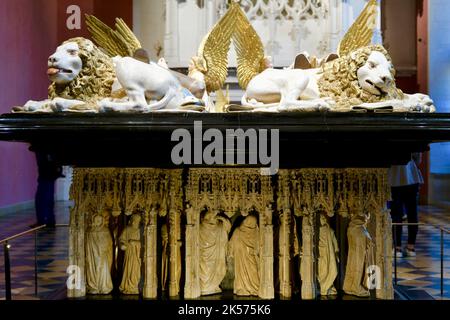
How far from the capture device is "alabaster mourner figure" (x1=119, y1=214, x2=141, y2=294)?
485 cm

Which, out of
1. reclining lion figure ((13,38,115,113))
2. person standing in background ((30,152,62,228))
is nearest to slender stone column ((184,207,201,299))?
reclining lion figure ((13,38,115,113))

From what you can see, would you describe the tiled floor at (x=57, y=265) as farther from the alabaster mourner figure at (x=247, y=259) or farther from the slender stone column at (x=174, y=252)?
the alabaster mourner figure at (x=247, y=259)

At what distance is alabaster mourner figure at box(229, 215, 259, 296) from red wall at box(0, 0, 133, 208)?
819 centimetres

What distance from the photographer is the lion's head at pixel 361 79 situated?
4520 millimetres

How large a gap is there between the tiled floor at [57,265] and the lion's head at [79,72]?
179 centimetres

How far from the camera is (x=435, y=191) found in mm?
15219

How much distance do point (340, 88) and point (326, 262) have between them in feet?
4.81

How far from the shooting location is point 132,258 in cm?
488

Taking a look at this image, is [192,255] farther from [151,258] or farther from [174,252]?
[151,258]

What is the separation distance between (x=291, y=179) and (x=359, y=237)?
77cm

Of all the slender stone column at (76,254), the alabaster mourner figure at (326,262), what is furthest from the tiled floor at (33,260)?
the alabaster mourner figure at (326,262)

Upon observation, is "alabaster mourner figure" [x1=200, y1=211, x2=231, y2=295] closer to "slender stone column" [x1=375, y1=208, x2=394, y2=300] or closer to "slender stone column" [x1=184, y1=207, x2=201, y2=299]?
"slender stone column" [x1=184, y1=207, x2=201, y2=299]

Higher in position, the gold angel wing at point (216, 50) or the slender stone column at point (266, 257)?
the gold angel wing at point (216, 50)
